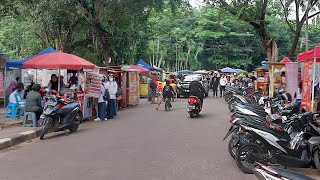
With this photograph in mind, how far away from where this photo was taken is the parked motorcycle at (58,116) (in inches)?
432

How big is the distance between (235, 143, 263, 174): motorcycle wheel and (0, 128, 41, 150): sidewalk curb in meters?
5.81

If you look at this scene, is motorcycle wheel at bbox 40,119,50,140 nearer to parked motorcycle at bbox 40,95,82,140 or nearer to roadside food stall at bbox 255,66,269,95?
parked motorcycle at bbox 40,95,82,140

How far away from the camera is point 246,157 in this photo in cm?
694

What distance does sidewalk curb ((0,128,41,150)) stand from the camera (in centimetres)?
970

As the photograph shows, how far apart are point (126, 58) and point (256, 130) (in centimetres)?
2690

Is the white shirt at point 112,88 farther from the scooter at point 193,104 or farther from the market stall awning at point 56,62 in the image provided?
the scooter at point 193,104

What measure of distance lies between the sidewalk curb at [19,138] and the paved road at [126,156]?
1.05 ft

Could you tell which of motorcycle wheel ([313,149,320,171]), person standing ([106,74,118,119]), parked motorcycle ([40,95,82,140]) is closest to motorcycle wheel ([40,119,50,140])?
parked motorcycle ([40,95,82,140])

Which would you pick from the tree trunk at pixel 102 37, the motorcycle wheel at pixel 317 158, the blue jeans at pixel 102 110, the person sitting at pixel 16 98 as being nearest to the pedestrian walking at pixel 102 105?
the blue jeans at pixel 102 110

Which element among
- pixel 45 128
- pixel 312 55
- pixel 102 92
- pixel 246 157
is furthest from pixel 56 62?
pixel 246 157

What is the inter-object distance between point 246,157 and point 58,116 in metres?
6.34

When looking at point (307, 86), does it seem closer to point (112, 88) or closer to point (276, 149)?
point (276, 149)

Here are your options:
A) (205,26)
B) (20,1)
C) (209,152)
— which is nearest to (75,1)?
(20,1)

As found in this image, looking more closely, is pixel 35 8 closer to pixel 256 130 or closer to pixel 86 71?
pixel 86 71
